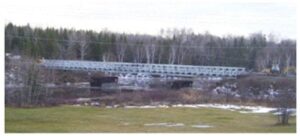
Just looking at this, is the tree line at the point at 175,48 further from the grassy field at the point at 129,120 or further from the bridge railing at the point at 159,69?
the grassy field at the point at 129,120

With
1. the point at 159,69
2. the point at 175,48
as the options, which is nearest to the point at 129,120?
the point at 159,69

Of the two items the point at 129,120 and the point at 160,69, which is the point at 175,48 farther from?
the point at 129,120

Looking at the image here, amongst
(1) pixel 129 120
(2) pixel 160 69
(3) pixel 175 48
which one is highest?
(3) pixel 175 48

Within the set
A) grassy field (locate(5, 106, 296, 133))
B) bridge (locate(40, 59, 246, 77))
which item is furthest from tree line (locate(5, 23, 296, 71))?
grassy field (locate(5, 106, 296, 133))

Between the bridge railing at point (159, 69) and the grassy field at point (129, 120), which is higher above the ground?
the bridge railing at point (159, 69)

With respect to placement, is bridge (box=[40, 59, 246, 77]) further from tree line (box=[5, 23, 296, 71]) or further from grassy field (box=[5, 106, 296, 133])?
grassy field (box=[5, 106, 296, 133])

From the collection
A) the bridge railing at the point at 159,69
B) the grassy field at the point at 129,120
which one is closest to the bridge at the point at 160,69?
the bridge railing at the point at 159,69
